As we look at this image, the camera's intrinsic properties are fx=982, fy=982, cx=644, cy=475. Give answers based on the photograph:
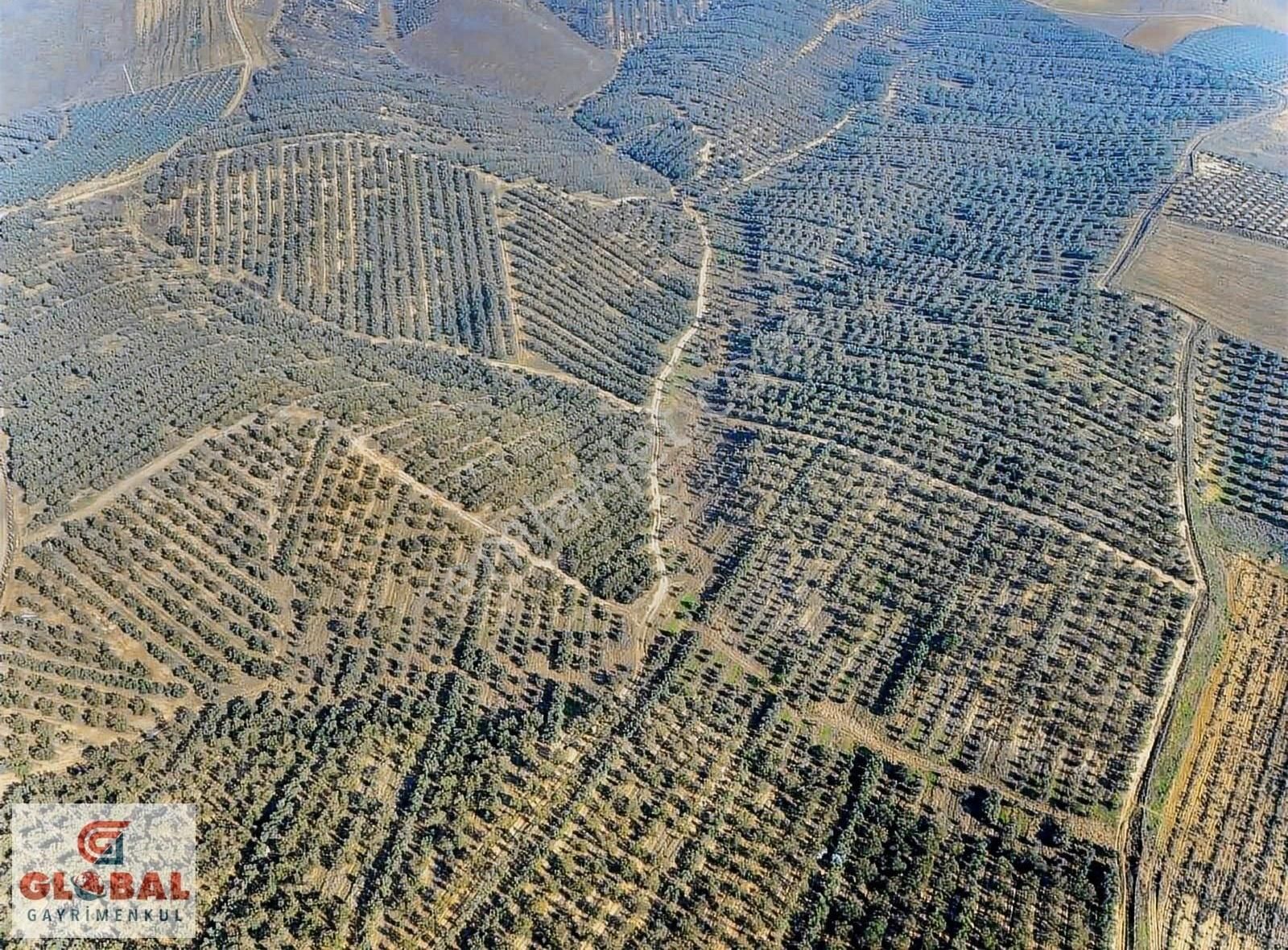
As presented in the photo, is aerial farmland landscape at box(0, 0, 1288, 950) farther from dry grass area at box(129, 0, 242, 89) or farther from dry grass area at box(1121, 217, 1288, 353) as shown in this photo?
dry grass area at box(129, 0, 242, 89)

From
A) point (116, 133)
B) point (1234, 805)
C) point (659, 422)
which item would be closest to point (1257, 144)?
point (659, 422)

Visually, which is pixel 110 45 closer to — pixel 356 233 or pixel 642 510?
pixel 356 233

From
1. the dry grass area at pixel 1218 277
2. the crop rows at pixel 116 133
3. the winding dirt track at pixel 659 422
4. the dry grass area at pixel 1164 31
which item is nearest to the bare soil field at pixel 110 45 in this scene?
the crop rows at pixel 116 133

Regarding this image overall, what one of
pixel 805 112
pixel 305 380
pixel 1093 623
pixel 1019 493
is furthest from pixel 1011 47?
pixel 305 380

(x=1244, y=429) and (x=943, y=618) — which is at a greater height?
(x=1244, y=429)

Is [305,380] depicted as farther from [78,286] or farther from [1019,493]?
[1019,493]

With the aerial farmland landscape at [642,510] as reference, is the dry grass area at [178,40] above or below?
above

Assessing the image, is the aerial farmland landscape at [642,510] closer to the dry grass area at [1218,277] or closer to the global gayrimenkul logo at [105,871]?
the global gayrimenkul logo at [105,871]

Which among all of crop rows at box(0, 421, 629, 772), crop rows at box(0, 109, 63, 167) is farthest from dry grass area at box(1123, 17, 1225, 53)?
crop rows at box(0, 109, 63, 167)
